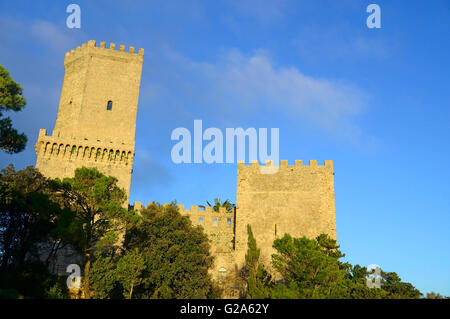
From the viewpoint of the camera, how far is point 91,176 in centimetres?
2573

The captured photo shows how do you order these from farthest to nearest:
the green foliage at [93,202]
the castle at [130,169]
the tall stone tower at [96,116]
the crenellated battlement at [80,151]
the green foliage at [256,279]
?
the tall stone tower at [96,116] → the crenellated battlement at [80,151] → the castle at [130,169] → the green foliage at [93,202] → the green foliage at [256,279]

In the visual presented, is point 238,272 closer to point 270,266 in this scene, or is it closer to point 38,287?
point 270,266

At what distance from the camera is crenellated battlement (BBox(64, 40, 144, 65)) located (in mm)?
37031

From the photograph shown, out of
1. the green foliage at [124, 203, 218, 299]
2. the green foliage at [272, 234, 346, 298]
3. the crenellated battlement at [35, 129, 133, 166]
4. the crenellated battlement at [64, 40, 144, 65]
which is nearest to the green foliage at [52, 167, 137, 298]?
the green foliage at [124, 203, 218, 299]

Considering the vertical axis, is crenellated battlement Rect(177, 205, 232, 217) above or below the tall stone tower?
below

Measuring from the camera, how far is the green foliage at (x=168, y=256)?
26.9m

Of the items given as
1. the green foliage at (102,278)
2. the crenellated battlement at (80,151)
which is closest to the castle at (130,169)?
the crenellated battlement at (80,151)

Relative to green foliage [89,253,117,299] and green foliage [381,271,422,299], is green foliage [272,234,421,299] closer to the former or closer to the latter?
green foliage [381,271,422,299]

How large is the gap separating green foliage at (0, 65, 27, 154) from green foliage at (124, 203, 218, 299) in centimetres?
874

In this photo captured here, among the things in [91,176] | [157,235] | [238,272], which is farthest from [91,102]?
[238,272]

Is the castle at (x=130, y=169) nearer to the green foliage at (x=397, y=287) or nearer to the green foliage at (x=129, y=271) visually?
the green foliage at (x=397, y=287)

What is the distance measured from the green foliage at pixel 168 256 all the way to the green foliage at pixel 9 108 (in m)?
8.74
